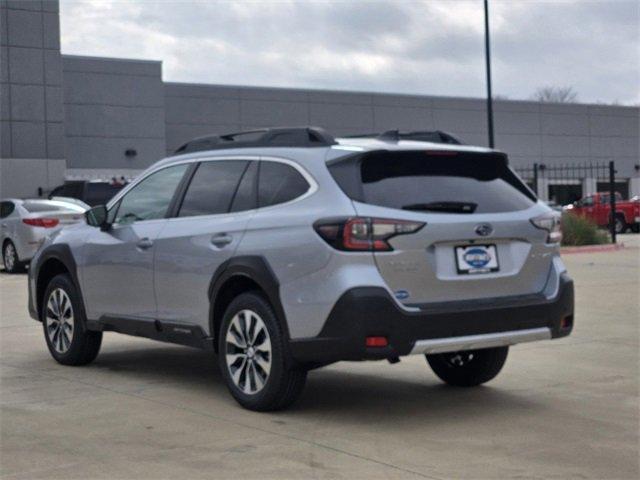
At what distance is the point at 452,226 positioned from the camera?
720 cm

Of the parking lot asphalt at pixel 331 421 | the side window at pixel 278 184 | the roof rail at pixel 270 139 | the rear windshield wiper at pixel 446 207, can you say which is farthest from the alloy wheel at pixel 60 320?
the rear windshield wiper at pixel 446 207

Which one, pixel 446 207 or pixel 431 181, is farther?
pixel 431 181

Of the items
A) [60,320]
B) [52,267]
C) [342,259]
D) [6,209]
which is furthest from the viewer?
[6,209]

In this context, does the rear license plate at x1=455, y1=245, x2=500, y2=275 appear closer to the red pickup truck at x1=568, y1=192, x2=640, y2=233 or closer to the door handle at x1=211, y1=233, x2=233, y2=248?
the door handle at x1=211, y1=233, x2=233, y2=248

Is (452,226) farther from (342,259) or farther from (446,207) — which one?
(342,259)

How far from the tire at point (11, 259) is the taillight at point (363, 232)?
15899mm

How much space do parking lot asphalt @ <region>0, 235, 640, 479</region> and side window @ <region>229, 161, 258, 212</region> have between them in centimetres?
136

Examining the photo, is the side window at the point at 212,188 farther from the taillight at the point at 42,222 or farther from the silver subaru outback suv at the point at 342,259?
the taillight at the point at 42,222

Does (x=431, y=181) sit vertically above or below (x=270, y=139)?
below

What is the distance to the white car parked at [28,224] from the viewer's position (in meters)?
21.5

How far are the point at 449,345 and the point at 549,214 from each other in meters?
1.29

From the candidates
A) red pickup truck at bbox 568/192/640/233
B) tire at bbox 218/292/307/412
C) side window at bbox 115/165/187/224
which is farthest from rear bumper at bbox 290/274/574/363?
red pickup truck at bbox 568/192/640/233

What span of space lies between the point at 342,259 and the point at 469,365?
2.01 metres

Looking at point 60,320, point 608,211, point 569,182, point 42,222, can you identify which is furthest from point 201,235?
point 569,182
